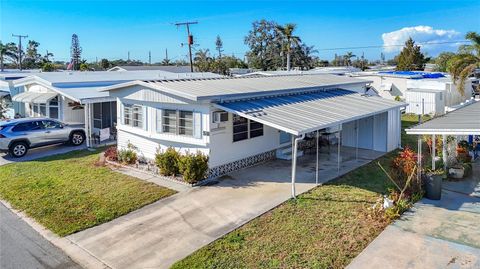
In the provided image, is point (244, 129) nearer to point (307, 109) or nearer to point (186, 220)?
point (307, 109)

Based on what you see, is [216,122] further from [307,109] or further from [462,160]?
[462,160]

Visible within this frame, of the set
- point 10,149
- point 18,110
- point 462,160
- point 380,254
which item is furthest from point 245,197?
point 18,110

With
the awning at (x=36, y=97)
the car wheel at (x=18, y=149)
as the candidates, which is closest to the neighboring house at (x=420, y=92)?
the awning at (x=36, y=97)

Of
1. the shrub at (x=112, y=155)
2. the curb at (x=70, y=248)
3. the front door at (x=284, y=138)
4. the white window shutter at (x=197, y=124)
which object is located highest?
the white window shutter at (x=197, y=124)

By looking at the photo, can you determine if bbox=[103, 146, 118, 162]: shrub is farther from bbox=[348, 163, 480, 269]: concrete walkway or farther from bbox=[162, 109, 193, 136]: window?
bbox=[348, 163, 480, 269]: concrete walkway

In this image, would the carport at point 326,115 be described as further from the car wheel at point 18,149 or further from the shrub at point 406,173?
the car wheel at point 18,149

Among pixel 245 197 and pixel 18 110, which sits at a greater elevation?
pixel 18 110

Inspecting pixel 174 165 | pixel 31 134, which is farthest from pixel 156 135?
pixel 31 134
